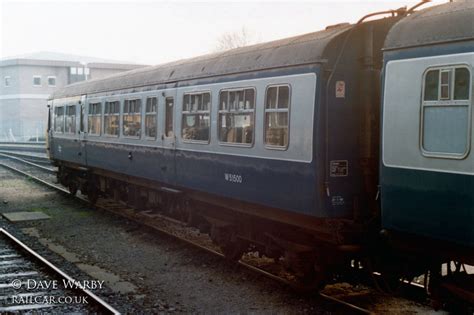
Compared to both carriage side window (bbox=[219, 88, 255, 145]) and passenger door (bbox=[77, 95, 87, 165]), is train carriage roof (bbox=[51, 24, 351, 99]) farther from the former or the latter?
passenger door (bbox=[77, 95, 87, 165])

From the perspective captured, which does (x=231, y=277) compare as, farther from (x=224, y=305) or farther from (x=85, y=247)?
(x=85, y=247)

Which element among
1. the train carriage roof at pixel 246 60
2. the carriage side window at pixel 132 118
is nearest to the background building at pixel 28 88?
the carriage side window at pixel 132 118

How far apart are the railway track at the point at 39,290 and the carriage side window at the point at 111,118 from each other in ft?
14.7

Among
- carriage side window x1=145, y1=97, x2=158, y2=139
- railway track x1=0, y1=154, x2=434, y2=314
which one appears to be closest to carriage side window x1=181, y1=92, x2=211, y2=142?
carriage side window x1=145, y1=97, x2=158, y2=139

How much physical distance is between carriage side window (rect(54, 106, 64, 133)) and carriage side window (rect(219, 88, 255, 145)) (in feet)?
36.6

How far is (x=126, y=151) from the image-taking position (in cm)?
1415

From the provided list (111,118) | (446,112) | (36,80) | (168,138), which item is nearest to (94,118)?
(111,118)

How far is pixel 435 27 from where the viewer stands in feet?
20.4

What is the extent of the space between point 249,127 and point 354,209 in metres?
2.19

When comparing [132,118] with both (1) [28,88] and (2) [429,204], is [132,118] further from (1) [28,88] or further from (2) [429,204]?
(1) [28,88]

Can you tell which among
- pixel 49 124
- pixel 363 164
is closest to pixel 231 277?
pixel 363 164

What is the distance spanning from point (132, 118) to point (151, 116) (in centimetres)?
127

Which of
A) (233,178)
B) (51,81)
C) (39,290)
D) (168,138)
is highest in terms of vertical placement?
(51,81)

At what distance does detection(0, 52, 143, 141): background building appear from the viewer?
63156mm
